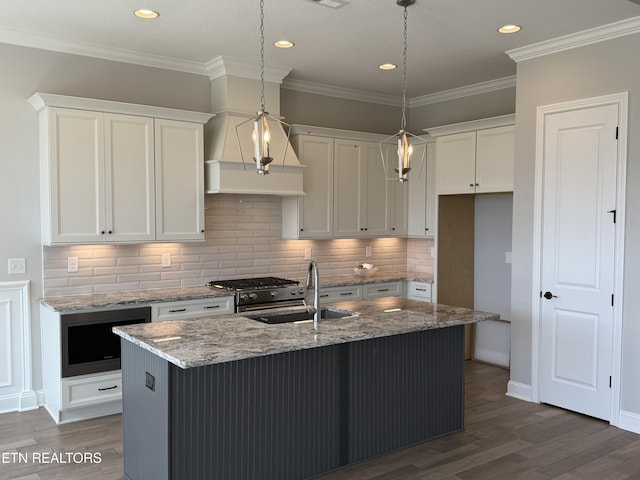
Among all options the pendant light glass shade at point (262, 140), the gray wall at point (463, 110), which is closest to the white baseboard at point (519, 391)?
the gray wall at point (463, 110)

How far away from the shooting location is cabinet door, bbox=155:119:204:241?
4680 mm

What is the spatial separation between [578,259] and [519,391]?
1240 millimetres

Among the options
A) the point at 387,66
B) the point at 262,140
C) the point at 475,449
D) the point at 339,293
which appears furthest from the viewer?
the point at 339,293

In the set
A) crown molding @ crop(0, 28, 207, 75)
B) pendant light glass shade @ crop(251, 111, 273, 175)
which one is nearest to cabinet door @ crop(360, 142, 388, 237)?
crown molding @ crop(0, 28, 207, 75)

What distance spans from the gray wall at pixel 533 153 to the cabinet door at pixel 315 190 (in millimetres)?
1829

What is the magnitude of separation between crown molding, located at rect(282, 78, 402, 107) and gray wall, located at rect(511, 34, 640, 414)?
6.47 feet

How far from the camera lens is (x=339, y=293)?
5.61 meters

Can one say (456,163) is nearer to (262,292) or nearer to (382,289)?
(382,289)

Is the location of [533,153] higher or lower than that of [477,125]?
lower

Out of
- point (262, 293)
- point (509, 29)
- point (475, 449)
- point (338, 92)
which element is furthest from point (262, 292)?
point (509, 29)

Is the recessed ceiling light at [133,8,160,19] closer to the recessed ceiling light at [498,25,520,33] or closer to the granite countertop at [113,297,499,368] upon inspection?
the granite countertop at [113,297,499,368]

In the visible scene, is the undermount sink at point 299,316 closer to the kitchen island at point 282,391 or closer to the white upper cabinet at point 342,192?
the kitchen island at point 282,391

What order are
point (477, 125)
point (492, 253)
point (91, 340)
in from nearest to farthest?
point (91, 340), point (477, 125), point (492, 253)

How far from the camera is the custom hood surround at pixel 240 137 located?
493 centimetres
